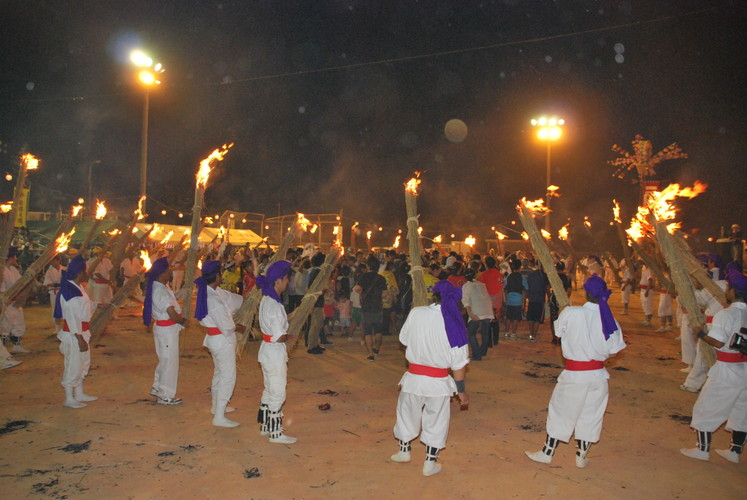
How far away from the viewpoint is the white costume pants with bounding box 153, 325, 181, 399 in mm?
6695

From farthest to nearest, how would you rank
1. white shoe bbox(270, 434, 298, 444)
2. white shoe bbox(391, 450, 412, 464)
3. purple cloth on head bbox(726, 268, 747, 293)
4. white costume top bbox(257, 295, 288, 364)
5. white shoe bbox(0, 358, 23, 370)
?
1. white shoe bbox(0, 358, 23, 370)
2. white shoe bbox(270, 434, 298, 444)
3. white costume top bbox(257, 295, 288, 364)
4. purple cloth on head bbox(726, 268, 747, 293)
5. white shoe bbox(391, 450, 412, 464)


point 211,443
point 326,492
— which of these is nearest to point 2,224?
point 211,443

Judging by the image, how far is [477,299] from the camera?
9781mm

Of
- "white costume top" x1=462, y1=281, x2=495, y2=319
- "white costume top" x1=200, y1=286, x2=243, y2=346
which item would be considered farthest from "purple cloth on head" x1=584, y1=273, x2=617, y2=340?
"white costume top" x1=462, y1=281, x2=495, y2=319

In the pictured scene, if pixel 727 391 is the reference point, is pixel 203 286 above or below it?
above

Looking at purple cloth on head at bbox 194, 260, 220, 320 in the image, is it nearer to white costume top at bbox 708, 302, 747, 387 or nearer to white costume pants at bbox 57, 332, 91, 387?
white costume pants at bbox 57, 332, 91, 387

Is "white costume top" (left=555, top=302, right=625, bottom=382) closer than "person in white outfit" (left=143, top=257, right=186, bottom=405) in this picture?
Yes

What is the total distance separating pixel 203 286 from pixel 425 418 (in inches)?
117

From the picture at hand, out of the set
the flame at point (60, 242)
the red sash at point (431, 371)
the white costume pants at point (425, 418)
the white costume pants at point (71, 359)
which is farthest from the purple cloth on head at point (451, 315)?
the flame at point (60, 242)

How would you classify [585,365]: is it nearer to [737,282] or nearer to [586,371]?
[586,371]

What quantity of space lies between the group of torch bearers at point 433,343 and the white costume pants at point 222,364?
0.01m

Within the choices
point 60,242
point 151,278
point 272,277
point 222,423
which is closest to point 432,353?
point 272,277

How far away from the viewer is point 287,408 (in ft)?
22.1

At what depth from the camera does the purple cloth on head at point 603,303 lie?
483 cm
